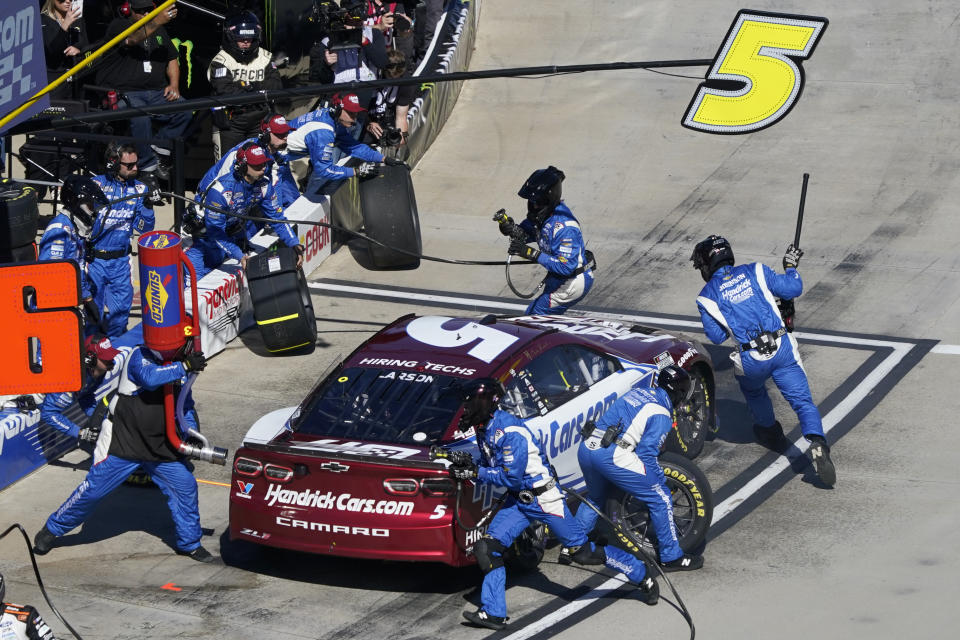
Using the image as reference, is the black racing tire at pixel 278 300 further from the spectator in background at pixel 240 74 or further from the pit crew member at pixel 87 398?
the spectator in background at pixel 240 74

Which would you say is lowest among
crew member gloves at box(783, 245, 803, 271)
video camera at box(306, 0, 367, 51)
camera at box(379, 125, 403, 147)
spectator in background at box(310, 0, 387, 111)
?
camera at box(379, 125, 403, 147)

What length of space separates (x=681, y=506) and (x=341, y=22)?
9326 mm

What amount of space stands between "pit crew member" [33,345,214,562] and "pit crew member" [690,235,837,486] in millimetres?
4058

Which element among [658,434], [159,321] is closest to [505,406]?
[658,434]

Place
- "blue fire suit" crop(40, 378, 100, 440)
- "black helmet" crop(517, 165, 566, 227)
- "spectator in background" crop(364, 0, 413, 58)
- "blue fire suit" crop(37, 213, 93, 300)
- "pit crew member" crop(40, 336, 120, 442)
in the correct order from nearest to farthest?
1. "pit crew member" crop(40, 336, 120, 442)
2. "blue fire suit" crop(40, 378, 100, 440)
3. "blue fire suit" crop(37, 213, 93, 300)
4. "black helmet" crop(517, 165, 566, 227)
5. "spectator in background" crop(364, 0, 413, 58)

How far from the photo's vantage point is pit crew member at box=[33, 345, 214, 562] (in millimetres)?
9602

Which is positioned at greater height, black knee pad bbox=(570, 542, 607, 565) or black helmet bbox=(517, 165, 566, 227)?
black helmet bbox=(517, 165, 566, 227)

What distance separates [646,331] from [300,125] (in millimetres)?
5438

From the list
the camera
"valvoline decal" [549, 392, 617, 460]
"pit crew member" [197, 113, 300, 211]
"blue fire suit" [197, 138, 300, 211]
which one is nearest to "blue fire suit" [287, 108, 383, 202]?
"blue fire suit" [197, 138, 300, 211]

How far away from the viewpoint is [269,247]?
14.0m

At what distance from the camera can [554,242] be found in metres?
12.8

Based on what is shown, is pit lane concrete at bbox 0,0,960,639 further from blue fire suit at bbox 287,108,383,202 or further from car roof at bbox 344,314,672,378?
car roof at bbox 344,314,672,378

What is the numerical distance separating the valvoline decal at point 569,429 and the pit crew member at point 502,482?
73 centimetres

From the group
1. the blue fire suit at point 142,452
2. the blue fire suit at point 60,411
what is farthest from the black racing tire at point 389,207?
the blue fire suit at point 142,452
